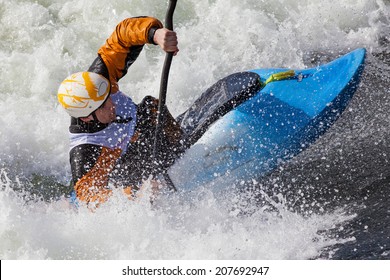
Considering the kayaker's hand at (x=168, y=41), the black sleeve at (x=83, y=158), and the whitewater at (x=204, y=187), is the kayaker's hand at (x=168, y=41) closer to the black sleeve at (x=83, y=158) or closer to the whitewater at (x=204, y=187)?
the black sleeve at (x=83, y=158)

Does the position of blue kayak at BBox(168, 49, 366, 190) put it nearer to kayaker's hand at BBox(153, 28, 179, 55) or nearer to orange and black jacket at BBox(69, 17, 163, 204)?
orange and black jacket at BBox(69, 17, 163, 204)

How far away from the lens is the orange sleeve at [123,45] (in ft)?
16.9

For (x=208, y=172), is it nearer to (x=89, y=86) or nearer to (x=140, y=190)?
(x=140, y=190)

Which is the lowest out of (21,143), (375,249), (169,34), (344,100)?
(21,143)

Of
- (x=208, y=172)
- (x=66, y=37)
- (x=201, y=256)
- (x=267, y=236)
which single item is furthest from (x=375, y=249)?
(x=66, y=37)

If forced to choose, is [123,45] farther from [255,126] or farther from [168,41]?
[255,126]

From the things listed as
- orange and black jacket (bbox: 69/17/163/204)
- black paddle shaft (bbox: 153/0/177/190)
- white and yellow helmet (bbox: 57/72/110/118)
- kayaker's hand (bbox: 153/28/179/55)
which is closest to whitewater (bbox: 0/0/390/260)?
orange and black jacket (bbox: 69/17/163/204)

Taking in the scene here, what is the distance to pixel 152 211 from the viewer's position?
5195mm

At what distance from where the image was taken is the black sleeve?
→ 497cm

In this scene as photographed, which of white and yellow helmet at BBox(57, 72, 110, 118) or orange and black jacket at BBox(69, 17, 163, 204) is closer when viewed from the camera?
white and yellow helmet at BBox(57, 72, 110, 118)

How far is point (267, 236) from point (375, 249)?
0.79 metres

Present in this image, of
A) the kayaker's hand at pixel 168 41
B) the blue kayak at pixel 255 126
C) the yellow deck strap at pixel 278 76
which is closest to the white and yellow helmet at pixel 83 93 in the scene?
the kayaker's hand at pixel 168 41

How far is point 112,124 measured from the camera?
509 centimetres

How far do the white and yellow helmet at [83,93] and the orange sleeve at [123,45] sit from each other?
336 mm
